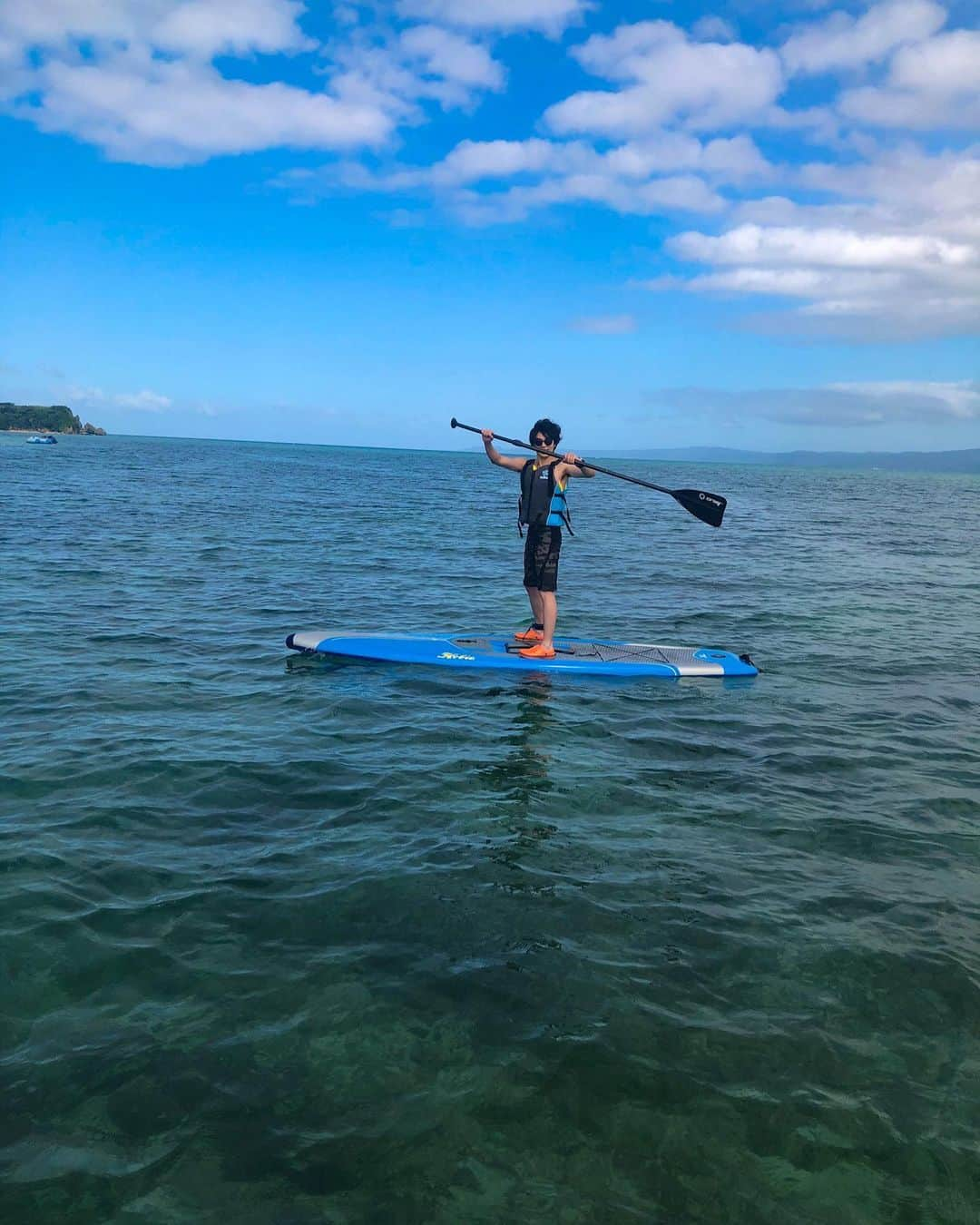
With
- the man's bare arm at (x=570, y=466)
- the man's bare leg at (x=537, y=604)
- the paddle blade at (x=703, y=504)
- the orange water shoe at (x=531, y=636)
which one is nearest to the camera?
the man's bare arm at (x=570, y=466)

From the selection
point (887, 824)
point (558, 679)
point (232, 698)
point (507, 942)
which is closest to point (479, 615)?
point (558, 679)

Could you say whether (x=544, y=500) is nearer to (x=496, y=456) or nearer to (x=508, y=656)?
(x=496, y=456)

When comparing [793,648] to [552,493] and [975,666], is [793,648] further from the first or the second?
[552,493]

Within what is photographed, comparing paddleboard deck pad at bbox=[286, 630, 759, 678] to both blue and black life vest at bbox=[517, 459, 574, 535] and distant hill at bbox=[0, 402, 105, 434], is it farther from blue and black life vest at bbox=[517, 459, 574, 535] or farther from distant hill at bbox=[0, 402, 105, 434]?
distant hill at bbox=[0, 402, 105, 434]

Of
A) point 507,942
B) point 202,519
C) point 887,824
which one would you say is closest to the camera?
point 507,942

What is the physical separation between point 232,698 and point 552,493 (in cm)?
478

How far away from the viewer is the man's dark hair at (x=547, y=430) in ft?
37.7

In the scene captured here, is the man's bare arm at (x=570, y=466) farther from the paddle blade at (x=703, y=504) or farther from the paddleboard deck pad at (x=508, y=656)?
the paddleboard deck pad at (x=508, y=656)

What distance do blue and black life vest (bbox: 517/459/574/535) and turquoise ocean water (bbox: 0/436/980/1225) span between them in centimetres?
216

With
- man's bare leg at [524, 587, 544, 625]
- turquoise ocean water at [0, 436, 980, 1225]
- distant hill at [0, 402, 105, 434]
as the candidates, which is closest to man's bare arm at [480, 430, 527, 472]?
man's bare leg at [524, 587, 544, 625]

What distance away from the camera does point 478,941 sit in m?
5.18

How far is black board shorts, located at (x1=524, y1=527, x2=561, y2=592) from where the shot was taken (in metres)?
11.1

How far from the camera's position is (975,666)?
1251 centimetres

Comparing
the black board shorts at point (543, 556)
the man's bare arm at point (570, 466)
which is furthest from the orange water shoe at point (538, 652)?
the man's bare arm at point (570, 466)
